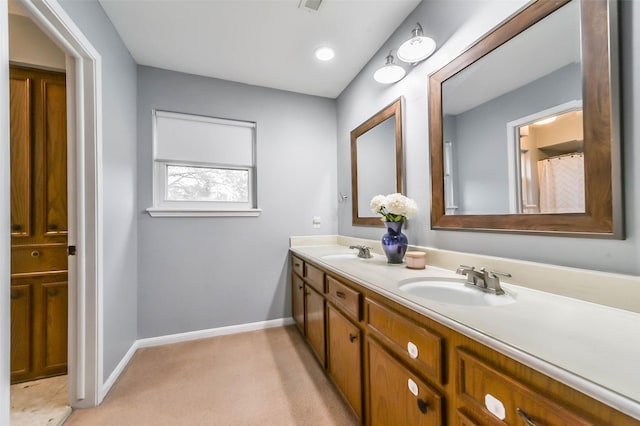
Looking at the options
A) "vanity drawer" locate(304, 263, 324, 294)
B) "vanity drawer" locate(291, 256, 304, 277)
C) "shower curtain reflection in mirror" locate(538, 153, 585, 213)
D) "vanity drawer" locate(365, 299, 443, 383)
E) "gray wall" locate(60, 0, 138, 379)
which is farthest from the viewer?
"vanity drawer" locate(291, 256, 304, 277)

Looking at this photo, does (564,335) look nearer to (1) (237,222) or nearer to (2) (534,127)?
(2) (534,127)

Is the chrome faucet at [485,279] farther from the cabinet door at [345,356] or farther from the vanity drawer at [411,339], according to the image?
the cabinet door at [345,356]

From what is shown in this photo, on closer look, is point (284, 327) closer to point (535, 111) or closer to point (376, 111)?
point (376, 111)

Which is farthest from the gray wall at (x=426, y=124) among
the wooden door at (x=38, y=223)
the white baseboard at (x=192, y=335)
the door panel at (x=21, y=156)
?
the door panel at (x=21, y=156)

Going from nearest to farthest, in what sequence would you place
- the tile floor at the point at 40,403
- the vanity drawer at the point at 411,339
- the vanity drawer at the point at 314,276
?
the vanity drawer at the point at 411,339 < the tile floor at the point at 40,403 < the vanity drawer at the point at 314,276

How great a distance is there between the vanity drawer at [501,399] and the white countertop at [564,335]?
63 mm

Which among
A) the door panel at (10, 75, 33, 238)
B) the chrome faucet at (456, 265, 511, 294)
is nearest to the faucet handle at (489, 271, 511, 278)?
the chrome faucet at (456, 265, 511, 294)

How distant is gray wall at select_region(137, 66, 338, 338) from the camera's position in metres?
2.28

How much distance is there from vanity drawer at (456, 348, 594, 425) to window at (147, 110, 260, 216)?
218 centimetres

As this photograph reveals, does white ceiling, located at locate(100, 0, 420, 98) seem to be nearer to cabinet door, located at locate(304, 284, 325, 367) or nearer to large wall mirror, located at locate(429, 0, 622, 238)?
large wall mirror, located at locate(429, 0, 622, 238)

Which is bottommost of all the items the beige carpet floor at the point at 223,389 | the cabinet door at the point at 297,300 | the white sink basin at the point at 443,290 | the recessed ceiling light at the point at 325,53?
the beige carpet floor at the point at 223,389

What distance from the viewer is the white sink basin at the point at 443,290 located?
1123 mm

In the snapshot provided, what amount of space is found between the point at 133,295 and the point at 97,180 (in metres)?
1.09

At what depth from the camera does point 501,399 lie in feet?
2.00
